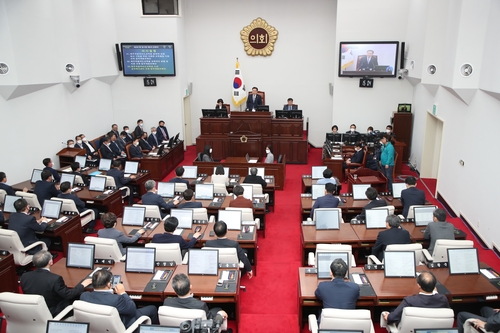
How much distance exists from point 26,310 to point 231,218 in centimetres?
348

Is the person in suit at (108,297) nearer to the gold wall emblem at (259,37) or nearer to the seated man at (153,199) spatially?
the seated man at (153,199)

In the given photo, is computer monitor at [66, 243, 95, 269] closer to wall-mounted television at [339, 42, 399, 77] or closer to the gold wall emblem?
wall-mounted television at [339, 42, 399, 77]

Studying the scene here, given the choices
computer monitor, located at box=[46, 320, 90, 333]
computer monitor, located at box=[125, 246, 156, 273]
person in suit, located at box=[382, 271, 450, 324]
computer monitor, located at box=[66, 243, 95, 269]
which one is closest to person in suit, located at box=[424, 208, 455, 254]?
person in suit, located at box=[382, 271, 450, 324]

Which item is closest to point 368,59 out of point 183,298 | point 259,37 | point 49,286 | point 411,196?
point 259,37

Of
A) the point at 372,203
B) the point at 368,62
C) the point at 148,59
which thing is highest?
the point at 148,59

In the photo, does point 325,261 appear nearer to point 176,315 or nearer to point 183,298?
point 183,298

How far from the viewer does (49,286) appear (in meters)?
5.01

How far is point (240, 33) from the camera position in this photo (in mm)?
15625

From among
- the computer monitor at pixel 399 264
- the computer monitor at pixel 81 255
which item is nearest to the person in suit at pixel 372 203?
the computer monitor at pixel 399 264

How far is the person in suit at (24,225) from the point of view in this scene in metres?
6.99

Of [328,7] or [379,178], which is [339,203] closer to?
[379,178]

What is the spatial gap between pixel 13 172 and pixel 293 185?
7.78m

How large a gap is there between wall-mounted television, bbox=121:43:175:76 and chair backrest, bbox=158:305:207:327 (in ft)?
39.5

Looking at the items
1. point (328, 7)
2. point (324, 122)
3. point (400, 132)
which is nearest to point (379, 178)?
point (400, 132)
